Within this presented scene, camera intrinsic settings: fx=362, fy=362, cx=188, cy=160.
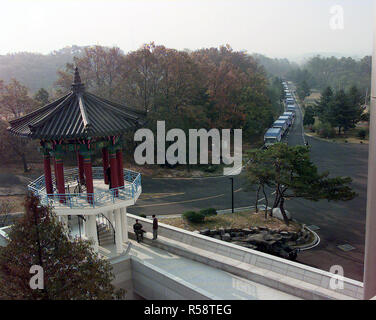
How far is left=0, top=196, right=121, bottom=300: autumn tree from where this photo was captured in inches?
330

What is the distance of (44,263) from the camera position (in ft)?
28.7

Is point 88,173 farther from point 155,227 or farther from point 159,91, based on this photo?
point 159,91

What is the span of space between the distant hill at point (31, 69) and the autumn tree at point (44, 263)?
2303 inches

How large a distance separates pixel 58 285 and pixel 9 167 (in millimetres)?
30008

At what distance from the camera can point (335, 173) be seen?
31.7 meters

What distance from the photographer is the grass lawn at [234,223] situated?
20347 millimetres

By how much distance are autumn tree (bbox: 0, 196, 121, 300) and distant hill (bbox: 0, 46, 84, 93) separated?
58.5 meters

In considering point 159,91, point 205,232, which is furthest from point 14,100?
point 205,232

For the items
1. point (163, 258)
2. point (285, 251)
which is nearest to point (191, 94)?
point (285, 251)

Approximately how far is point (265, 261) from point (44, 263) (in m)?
7.34

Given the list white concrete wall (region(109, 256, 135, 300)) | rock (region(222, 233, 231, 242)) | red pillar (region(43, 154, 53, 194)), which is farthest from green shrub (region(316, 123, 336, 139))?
red pillar (region(43, 154, 53, 194))

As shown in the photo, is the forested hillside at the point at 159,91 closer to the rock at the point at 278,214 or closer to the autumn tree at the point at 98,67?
the autumn tree at the point at 98,67

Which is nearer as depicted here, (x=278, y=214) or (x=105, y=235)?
(x=105, y=235)

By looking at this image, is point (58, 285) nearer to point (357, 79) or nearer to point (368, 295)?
point (368, 295)
